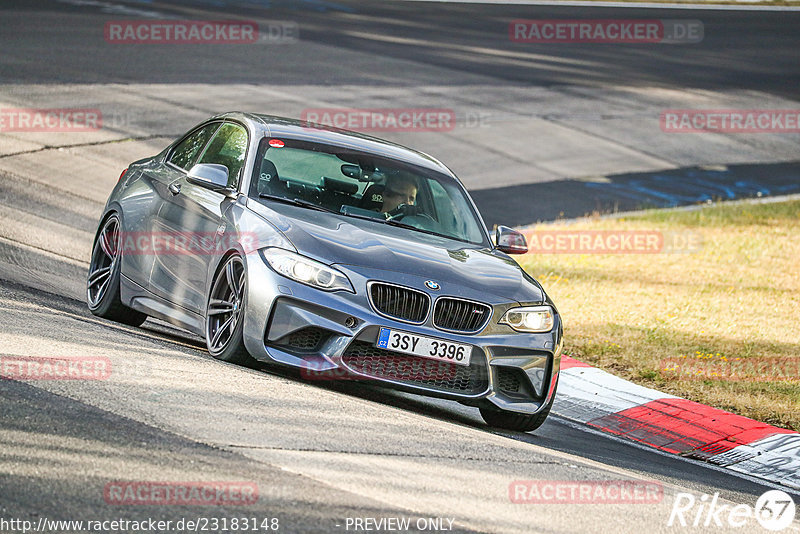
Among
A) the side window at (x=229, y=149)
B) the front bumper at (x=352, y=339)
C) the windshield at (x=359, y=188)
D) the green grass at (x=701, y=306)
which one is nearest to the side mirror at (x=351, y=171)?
the windshield at (x=359, y=188)

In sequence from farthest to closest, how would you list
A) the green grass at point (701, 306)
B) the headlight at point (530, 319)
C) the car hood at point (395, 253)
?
the green grass at point (701, 306)
the headlight at point (530, 319)
the car hood at point (395, 253)

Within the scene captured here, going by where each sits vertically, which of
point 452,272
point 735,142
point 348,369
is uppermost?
point 452,272

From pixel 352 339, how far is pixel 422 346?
1.39ft

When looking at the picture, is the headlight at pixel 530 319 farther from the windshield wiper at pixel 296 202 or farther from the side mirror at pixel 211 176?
the side mirror at pixel 211 176

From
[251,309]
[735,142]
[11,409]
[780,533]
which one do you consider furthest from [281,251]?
[735,142]

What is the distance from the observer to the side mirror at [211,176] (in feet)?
27.5

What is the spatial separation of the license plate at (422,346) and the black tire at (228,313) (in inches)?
35.6

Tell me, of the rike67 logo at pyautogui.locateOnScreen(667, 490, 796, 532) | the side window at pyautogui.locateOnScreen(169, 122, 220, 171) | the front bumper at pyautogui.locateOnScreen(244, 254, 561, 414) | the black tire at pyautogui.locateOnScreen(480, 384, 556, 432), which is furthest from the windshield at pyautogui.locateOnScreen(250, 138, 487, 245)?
the rike67 logo at pyautogui.locateOnScreen(667, 490, 796, 532)

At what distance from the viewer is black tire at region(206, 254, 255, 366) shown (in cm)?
769

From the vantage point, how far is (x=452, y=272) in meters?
7.81

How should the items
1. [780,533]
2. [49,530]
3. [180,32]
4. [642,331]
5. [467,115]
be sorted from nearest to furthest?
[49,530] → [780,533] → [642,331] → [467,115] → [180,32]

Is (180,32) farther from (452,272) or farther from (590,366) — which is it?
(452,272)

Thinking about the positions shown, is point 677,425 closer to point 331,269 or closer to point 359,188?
point 359,188

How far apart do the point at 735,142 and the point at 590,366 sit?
56.8 ft
